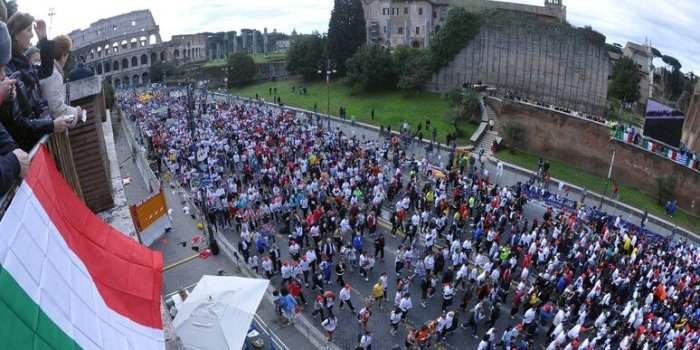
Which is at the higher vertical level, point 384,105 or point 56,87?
point 56,87

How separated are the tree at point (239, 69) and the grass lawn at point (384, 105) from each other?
1291cm

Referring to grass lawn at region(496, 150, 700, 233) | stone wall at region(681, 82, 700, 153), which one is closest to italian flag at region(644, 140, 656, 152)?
grass lawn at region(496, 150, 700, 233)

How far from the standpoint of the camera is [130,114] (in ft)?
155

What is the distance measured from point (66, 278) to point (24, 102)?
2481 mm

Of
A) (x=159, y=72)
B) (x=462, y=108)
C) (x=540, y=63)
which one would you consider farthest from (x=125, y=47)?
(x=540, y=63)

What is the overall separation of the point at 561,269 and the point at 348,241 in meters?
8.01

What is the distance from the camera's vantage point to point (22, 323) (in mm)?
3539

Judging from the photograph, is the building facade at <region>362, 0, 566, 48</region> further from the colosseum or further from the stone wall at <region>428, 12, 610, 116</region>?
the colosseum

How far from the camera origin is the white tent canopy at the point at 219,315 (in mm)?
10711

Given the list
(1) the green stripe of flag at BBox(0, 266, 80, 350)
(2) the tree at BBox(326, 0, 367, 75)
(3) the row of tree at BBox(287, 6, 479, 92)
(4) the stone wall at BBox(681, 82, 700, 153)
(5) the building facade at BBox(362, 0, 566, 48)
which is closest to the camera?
(1) the green stripe of flag at BBox(0, 266, 80, 350)

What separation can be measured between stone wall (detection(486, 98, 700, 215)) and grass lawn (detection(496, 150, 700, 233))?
0.58 meters

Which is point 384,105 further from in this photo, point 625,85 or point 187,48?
point 187,48

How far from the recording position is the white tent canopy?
35.1 ft

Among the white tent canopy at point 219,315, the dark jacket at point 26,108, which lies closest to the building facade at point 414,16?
the white tent canopy at point 219,315
